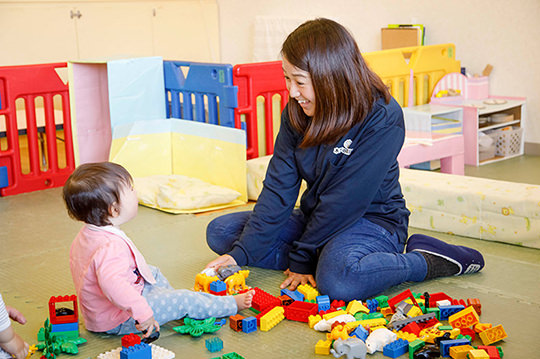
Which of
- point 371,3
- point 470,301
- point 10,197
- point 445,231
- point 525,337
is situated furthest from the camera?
point 371,3

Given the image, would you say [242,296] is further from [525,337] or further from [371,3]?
[371,3]

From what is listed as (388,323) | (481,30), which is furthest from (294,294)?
(481,30)

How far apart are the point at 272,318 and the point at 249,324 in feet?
0.19

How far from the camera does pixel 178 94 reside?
2.97 meters

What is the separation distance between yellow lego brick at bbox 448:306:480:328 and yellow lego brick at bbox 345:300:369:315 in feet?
0.65

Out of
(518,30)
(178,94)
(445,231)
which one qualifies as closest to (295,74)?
(445,231)

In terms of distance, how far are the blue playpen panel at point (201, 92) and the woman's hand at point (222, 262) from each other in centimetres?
112

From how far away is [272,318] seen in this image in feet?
4.73

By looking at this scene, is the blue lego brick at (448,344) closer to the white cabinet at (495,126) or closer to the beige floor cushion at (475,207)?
the beige floor cushion at (475,207)

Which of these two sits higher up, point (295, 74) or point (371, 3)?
point (371, 3)

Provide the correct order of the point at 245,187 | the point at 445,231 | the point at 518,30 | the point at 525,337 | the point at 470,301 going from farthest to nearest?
the point at 518,30 → the point at 245,187 → the point at 445,231 → the point at 470,301 → the point at 525,337

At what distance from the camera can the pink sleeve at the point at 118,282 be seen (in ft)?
4.17

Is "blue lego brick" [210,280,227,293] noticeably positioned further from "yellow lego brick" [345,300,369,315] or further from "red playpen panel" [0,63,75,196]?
"red playpen panel" [0,63,75,196]

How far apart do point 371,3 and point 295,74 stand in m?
2.79
